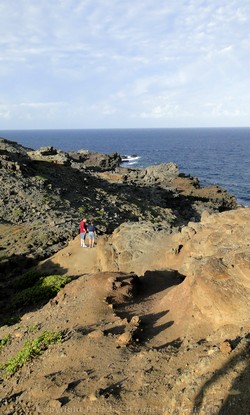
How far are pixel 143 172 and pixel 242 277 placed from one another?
63.2 metres

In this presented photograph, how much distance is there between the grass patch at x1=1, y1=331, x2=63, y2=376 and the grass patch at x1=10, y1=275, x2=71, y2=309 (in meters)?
6.09

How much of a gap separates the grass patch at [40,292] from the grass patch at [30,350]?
6.09m

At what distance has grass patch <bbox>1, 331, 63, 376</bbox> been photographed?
1156 centimetres

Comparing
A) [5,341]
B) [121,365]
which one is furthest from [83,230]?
[121,365]

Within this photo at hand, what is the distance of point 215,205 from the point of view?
5500cm

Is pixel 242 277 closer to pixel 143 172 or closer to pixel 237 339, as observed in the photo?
pixel 237 339

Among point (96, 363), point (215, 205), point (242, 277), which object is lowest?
point (215, 205)

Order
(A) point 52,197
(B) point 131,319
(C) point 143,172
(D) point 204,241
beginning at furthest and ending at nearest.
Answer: (C) point 143,172
(A) point 52,197
(D) point 204,241
(B) point 131,319

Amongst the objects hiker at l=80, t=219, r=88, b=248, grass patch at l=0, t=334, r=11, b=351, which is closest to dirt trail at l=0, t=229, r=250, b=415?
grass patch at l=0, t=334, r=11, b=351

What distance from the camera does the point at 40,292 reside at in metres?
19.4

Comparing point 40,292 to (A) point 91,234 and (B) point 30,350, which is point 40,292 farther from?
(B) point 30,350

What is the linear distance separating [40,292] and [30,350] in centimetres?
758

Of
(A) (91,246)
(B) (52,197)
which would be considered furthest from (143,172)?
(A) (91,246)

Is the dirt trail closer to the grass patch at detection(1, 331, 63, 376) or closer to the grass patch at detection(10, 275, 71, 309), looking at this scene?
the grass patch at detection(1, 331, 63, 376)
